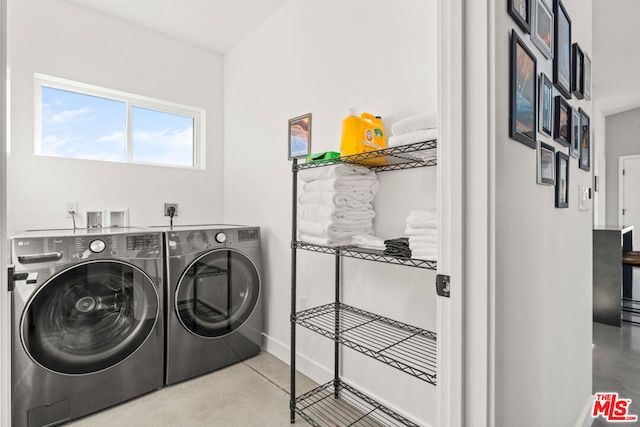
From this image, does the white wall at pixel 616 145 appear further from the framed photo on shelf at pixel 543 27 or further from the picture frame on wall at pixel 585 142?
the framed photo on shelf at pixel 543 27

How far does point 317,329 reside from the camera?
5.58 ft

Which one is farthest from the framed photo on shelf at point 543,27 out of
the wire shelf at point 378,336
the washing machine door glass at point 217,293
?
the washing machine door glass at point 217,293

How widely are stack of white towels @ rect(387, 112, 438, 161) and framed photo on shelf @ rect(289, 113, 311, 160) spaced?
837 mm

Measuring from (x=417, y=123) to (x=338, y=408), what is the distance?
5.19 feet

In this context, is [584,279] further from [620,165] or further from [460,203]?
[620,165]

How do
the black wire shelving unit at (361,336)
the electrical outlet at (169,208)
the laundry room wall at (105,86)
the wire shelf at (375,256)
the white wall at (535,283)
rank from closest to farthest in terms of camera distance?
the white wall at (535,283)
the wire shelf at (375,256)
the black wire shelving unit at (361,336)
the laundry room wall at (105,86)
the electrical outlet at (169,208)

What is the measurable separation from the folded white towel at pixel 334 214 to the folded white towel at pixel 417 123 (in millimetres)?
467

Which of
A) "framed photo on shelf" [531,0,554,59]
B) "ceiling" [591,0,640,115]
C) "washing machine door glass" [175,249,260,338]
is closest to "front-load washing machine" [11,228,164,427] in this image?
"washing machine door glass" [175,249,260,338]

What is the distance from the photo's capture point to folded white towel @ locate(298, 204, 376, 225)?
1.65 m

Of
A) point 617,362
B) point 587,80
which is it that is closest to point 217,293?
point 587,80

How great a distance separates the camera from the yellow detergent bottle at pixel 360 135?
5.10ft

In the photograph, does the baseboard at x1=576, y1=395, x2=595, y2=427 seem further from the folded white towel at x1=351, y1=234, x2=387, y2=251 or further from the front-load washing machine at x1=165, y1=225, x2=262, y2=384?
the front-load washing machine at x1=165, y1=225, x2=262, y2=384

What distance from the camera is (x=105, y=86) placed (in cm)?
247

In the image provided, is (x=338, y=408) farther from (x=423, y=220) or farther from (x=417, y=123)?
(x=417, y=123)
